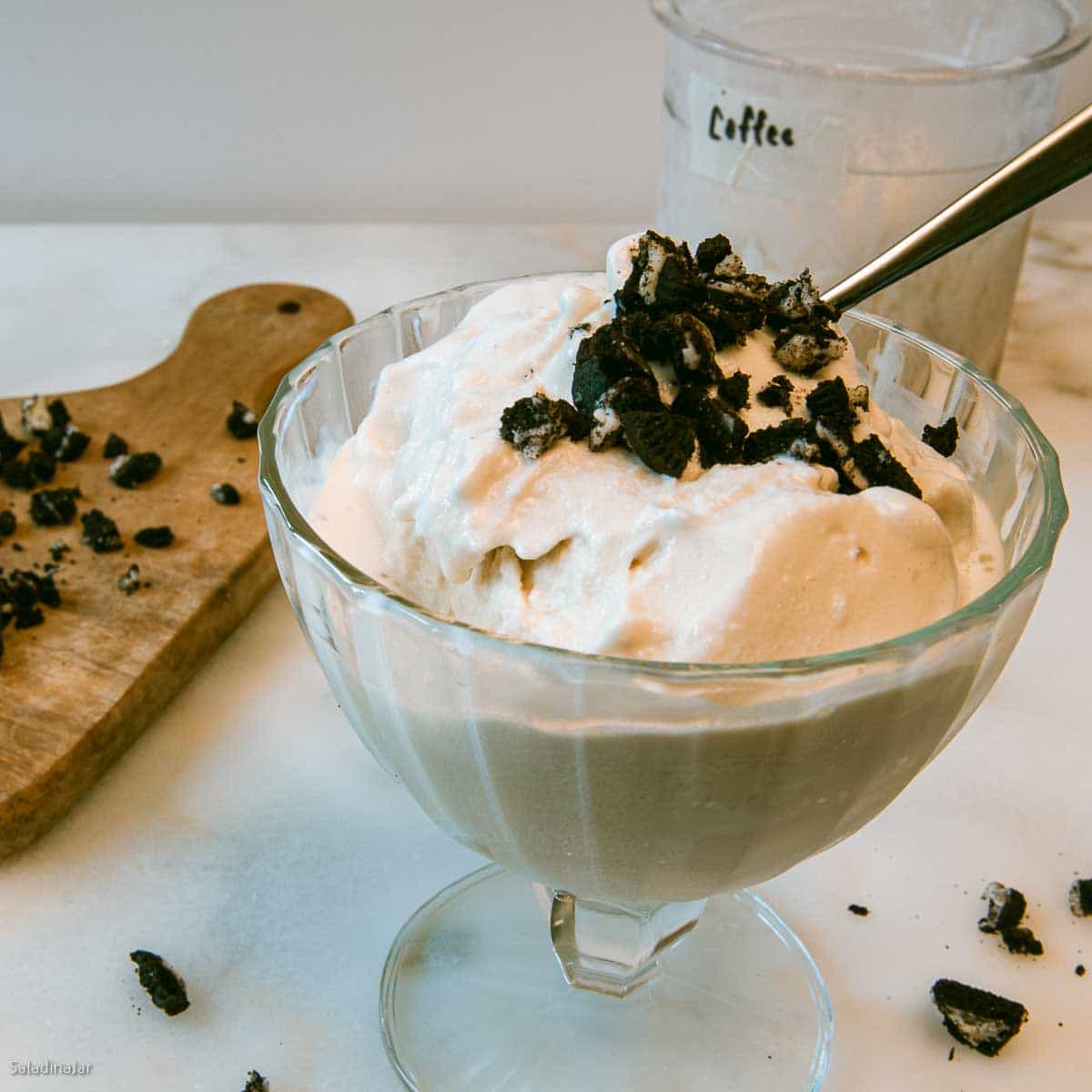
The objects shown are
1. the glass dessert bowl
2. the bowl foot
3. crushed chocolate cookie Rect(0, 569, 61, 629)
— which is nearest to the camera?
the glass dessert bowl

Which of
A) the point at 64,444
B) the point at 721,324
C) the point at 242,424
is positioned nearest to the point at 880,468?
the point at 721,324

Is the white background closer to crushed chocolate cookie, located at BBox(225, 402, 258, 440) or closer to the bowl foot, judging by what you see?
crushed chocolate cookie, located at BBox(225, 402, 258, 440)

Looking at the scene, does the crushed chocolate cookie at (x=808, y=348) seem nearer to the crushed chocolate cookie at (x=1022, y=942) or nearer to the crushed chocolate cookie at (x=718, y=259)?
the crushed chocolate cookie at (x=718, y=259)

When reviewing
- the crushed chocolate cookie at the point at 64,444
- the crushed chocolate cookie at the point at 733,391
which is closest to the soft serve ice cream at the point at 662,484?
the crushed chocolate cookie at the point at 733,391

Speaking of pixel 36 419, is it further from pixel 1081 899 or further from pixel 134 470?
pixel 1081 899

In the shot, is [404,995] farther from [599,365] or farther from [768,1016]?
[599,365]

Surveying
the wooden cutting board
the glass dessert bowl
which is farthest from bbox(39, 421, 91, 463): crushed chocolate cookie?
the glass dessert bowl
